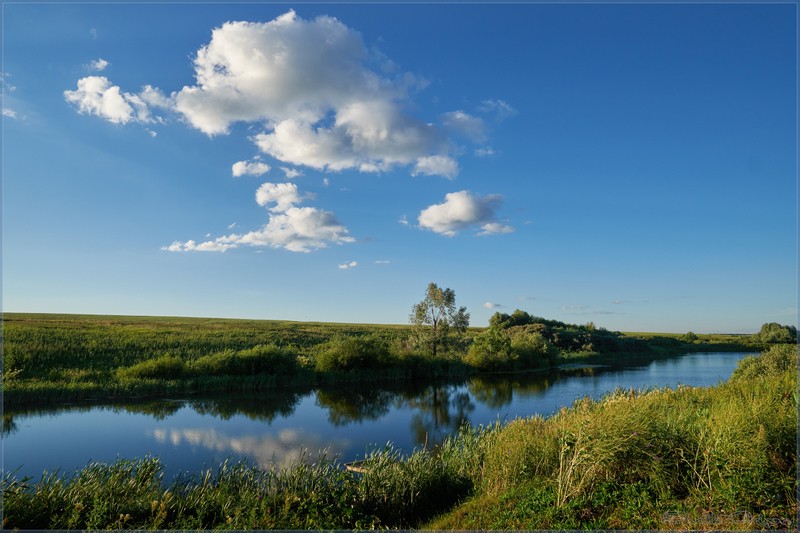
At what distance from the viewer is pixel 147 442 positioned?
635 inches

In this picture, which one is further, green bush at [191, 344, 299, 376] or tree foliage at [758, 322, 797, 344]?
tree foliage at [758, 322, 797, 344]

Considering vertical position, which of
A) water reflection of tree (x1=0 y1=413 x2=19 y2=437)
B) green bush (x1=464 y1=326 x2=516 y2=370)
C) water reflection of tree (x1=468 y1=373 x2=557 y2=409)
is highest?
green bush (x1=464 y1=326 x2=516 y2=370)

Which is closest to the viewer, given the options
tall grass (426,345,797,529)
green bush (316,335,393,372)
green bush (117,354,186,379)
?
tall grass (426,345,797,529)

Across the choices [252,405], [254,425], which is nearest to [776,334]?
[252,405]

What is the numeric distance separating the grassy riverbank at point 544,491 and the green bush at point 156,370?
18274mm

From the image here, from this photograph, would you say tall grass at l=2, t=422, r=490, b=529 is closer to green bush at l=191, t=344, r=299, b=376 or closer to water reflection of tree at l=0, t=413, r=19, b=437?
water reflection of tree at l=0, t=413, r=19, b=437

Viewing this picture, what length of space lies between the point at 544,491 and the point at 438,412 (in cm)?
1654

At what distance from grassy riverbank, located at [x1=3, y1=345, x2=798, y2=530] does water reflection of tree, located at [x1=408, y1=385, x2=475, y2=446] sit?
244 inches

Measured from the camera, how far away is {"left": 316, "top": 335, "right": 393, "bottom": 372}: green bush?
32906mm

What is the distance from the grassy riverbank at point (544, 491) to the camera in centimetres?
649

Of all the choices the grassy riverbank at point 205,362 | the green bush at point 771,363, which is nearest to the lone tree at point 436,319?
the grassy riverbank at point 205,362

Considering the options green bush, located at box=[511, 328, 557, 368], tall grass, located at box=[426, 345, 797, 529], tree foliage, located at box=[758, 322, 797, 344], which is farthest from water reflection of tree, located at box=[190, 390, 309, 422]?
tree foliage, located at box=[758, 322, 797, 344]

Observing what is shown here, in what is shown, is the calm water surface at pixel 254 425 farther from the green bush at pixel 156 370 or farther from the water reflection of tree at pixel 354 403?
the green bush at pixel 156 370

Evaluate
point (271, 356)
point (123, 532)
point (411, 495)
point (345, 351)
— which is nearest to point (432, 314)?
point (345, 351)
